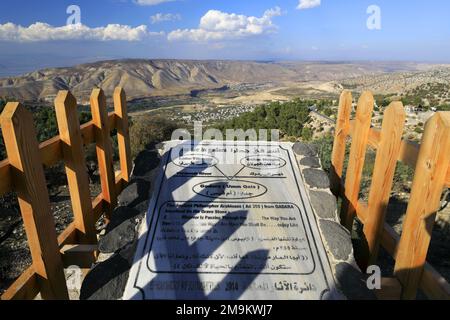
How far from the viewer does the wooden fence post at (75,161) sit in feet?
8.04

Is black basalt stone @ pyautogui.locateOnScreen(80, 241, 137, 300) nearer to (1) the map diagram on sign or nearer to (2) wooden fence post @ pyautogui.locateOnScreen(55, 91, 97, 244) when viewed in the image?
(1) the map diagram on sign

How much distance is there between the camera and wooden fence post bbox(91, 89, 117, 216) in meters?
3.05

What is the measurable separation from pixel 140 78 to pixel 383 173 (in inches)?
5016

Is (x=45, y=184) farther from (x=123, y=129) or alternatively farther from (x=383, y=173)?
(x=383, y=173)

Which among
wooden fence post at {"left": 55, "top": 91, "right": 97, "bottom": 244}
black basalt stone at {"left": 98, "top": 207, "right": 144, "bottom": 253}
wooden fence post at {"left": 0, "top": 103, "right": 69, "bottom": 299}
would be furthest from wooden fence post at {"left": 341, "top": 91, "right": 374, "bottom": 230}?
wooden fence post at {"left": 0, "top": 103, "right": 69, "bottom": 299}

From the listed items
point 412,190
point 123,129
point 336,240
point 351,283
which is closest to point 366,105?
point 412,190

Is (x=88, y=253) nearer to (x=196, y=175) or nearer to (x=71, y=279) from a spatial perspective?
(x=196, y=175)

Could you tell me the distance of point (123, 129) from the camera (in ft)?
11.7

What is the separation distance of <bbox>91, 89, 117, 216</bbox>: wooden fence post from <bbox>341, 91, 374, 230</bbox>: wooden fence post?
2.56m

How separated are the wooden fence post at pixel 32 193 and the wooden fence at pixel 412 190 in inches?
102

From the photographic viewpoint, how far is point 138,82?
4473 inches

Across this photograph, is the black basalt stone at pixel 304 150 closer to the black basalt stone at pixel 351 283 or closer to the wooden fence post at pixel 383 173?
the wooden fence post at pixel 383 173

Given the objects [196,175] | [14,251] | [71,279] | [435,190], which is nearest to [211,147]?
[196,175]
